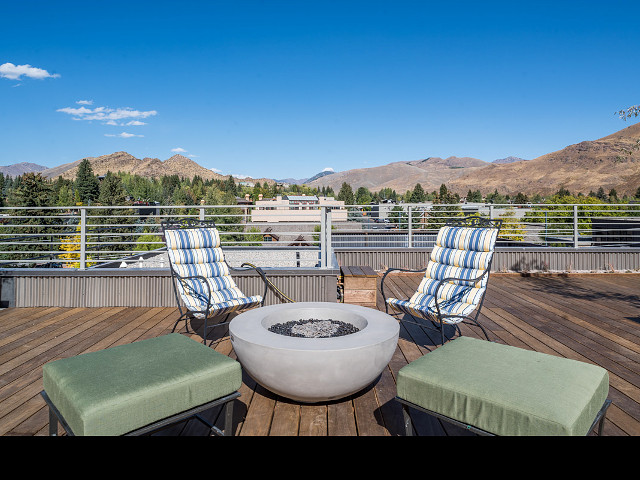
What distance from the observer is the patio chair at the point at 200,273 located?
11.0ft

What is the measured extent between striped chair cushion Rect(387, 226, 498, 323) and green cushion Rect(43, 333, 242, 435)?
6.13 feet

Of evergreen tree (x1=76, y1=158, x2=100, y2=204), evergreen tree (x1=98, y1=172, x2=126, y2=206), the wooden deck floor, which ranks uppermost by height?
evergreen tree (x1=76, y1=158, x2=100, y2=204)

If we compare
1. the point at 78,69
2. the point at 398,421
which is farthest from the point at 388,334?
the point at 78,69

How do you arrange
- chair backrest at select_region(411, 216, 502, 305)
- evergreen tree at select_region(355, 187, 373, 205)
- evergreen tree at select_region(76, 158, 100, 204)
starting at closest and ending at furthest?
chair backrest at select_region(411, 216, 502, 305) < evergreen tree at select_region(76, 158, 100, 204) < evergreen tree at select_region(355, 187, 373, 205)

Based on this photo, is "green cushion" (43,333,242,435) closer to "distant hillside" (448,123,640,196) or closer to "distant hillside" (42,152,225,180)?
"distant hillside" (448,123,640,196)

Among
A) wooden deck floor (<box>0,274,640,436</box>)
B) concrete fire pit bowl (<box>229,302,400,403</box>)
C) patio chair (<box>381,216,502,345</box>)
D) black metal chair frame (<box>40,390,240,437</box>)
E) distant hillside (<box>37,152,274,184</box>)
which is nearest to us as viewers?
black metal chair frame (<box>40,390,240,437</box>)

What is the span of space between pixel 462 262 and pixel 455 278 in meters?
0.44

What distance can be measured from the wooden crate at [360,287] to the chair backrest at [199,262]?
1.33m

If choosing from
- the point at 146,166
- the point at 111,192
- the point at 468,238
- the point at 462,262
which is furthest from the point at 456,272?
the point at 146,166

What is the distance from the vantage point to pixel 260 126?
70.3 metres

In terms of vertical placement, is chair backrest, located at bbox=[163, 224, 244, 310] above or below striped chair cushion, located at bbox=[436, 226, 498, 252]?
below

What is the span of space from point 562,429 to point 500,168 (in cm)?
12142

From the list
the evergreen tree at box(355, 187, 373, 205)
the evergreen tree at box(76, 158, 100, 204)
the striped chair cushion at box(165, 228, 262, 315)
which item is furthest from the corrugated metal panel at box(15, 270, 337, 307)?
the evergreen tree at box(76, 158, 100, 204)

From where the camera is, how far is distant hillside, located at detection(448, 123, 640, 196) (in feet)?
232
